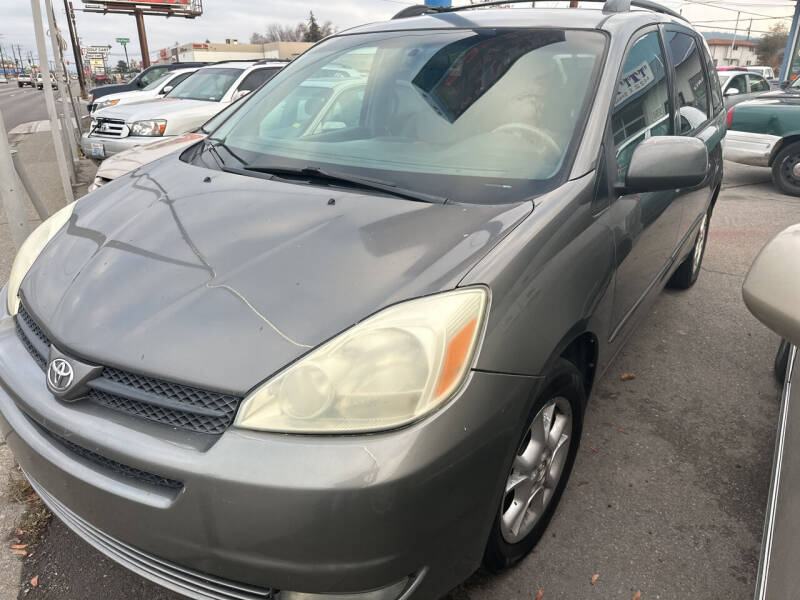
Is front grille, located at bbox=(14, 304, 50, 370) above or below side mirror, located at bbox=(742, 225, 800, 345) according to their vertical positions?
below

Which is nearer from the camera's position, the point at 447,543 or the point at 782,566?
the point at 782,566

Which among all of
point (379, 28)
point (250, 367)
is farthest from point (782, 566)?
point (379, 28)

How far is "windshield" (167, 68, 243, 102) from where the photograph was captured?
865 cm

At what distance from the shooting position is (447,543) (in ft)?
4.66

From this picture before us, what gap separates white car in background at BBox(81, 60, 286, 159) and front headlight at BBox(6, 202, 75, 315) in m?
4.99

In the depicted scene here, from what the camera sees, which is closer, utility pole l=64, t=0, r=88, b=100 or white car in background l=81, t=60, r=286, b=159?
white car in background l=81, t=60, r=286, b=159

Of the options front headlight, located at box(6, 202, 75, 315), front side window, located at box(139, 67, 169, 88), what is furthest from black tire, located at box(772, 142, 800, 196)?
front side window, located at box(139, 67, 169, 88)

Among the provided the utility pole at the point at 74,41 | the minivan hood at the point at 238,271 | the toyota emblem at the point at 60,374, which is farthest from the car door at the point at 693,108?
the utility pole at the point at 74,41

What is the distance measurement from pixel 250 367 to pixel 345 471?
12.9 inches

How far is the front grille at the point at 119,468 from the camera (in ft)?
4.46

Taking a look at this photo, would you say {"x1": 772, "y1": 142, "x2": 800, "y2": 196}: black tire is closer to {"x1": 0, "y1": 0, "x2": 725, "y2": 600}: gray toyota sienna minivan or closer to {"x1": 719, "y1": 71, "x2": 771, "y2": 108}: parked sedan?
{"x1": 719, "y1": 71, "x2": 771, "y2": 108}: parked sedan

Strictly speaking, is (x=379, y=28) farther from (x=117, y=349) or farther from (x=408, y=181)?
(x=117, y=349)

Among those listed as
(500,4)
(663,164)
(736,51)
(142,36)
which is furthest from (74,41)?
(736,51)

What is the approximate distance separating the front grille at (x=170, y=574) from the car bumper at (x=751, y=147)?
8198mm
